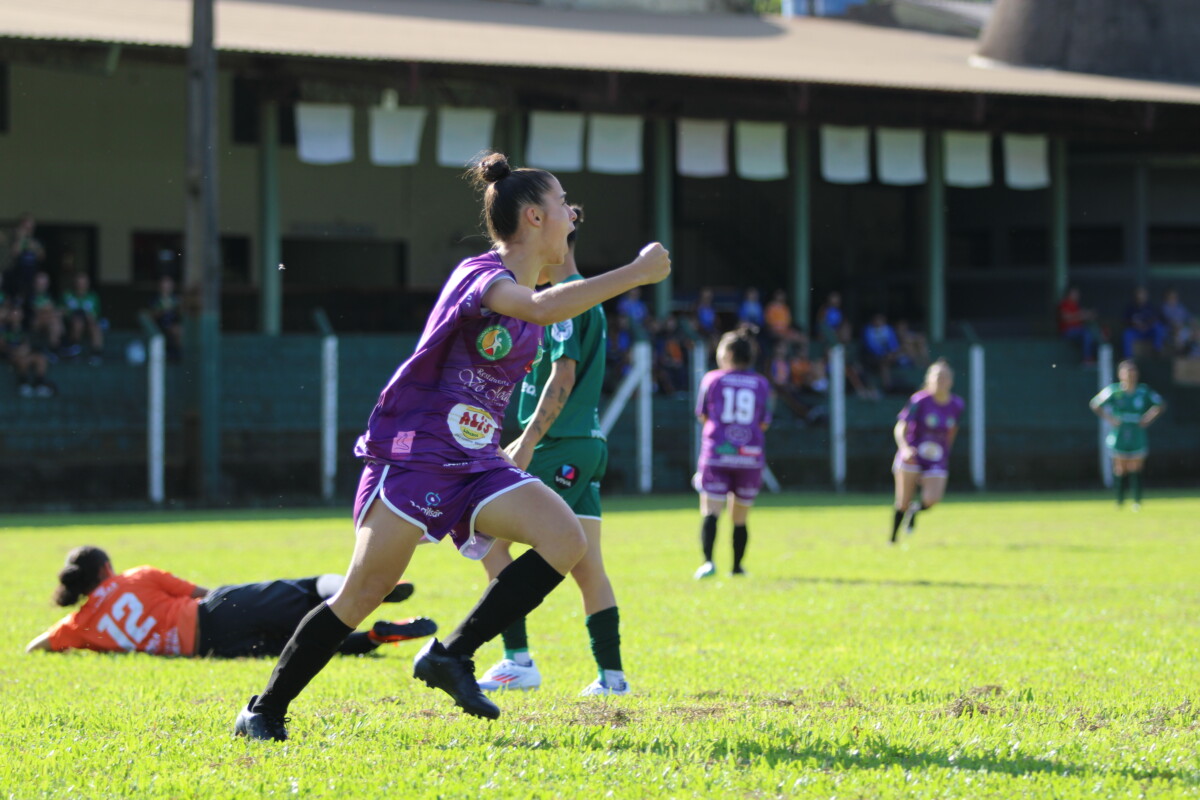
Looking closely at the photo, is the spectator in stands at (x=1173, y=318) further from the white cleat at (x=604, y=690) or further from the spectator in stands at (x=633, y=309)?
the white cleat at (x=604, y=690)

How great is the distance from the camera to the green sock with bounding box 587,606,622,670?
6.36 metres

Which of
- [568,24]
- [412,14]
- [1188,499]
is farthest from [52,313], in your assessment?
[1188,499]

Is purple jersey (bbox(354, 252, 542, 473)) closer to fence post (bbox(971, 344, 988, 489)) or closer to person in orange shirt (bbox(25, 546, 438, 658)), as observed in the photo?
person in orange shirt (bbox(25, 546, 438, 658))

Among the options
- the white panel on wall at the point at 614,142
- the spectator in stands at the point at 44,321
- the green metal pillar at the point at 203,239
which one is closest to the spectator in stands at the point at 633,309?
the white panel on wall at the point at 614,142

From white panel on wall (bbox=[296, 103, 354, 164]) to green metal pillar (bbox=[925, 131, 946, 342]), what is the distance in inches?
495

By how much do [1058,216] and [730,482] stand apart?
76.2 ft

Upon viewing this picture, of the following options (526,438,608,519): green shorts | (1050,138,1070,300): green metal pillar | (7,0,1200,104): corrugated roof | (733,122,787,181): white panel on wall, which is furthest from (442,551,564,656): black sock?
(1050,138,1070,300): green metal pillar

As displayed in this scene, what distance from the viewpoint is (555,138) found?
29.2m

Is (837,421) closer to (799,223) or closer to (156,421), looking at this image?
(799,223)

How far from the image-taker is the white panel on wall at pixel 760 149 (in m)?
30.6

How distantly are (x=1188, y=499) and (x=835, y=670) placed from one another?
753 inches

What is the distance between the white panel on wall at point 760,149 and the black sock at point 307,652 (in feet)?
86.4

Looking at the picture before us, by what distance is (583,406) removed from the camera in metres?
6.91

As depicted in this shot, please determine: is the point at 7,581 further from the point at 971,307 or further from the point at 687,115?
the point at 971,307
